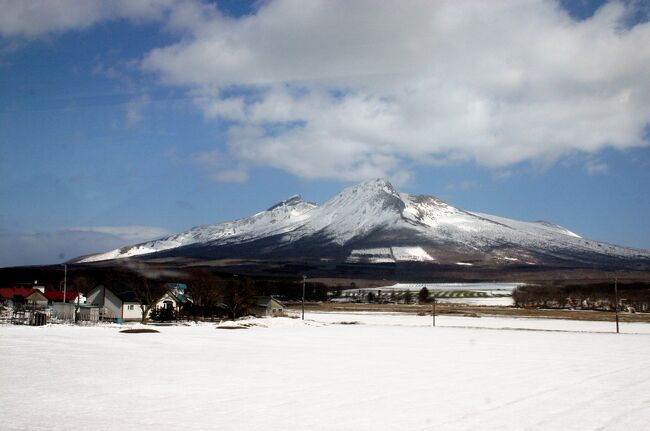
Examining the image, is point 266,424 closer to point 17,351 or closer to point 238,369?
point 238,369

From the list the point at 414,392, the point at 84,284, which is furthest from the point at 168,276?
the point at 414,392

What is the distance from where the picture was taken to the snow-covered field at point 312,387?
48.5 ft

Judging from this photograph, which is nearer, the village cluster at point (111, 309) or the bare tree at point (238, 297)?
the village cluster at point (111, 309)

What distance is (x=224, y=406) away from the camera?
16.4 meters

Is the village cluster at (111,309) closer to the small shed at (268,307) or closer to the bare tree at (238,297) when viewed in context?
the bare tree at (238,297)

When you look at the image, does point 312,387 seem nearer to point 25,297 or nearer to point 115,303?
point 115,303

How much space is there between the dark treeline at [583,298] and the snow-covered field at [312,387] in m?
92.2

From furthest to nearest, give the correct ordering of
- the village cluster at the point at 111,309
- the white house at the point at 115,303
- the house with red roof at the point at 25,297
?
the house with red roof at the point at 25,297 < the white house at the point at 115,303 < the village cluster at the point at 111,309

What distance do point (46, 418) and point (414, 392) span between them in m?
10.4

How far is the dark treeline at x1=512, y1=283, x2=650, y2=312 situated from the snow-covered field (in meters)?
92.2

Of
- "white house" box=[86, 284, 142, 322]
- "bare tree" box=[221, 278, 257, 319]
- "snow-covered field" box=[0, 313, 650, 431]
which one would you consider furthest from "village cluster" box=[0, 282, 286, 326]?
"snow-covered field" box=[0, 313, 650, 431]

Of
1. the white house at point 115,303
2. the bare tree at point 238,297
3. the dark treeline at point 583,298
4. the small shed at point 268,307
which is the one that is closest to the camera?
the white house at point 115,303

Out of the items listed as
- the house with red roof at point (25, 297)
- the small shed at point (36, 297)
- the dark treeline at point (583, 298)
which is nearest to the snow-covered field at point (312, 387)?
the house with red roof at point (25, 297)

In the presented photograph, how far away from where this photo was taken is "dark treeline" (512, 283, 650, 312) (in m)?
119
